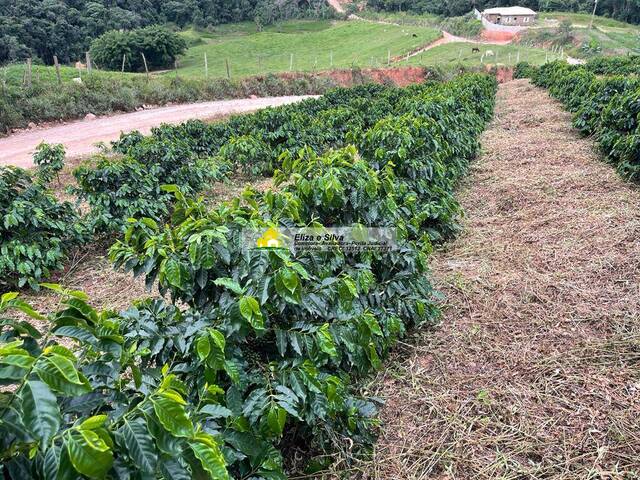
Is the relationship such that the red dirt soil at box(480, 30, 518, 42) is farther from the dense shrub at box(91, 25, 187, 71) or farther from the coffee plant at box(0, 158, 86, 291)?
the coffee plant at box(0, 158, 86, 291)

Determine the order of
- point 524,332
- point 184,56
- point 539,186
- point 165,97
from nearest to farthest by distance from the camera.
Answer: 1. point 524,332
2. point 539,186
3. point 165,97
4. point 184,56

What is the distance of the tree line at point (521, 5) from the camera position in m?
49.2

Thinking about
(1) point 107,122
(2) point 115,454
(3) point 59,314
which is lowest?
(1) point 107,122

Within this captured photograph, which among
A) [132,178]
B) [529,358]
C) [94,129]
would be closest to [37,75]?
[94,129]

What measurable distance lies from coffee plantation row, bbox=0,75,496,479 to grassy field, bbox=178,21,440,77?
2980 centimetres

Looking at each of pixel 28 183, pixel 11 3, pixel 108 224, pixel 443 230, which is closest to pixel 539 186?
pixel 443 230

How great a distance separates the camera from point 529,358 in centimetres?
263

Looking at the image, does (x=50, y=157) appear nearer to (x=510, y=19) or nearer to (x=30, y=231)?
(x=30, y=231)

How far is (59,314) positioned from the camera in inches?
49.0

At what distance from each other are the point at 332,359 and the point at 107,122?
52.2ft

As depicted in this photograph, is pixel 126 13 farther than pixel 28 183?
Yes

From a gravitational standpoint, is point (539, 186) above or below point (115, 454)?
below

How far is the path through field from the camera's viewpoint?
2.06 meters

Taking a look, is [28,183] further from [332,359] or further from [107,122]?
[107,122]
